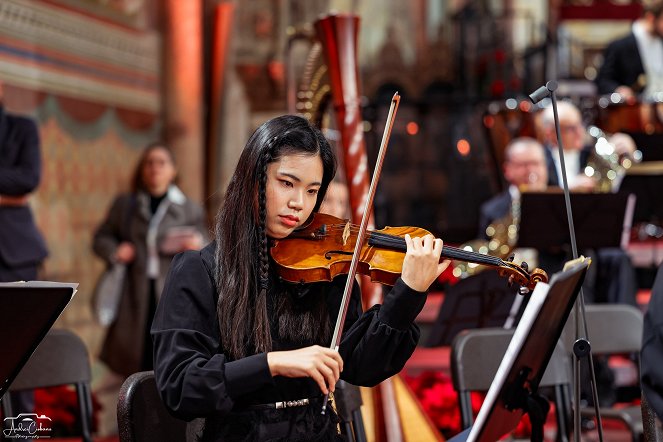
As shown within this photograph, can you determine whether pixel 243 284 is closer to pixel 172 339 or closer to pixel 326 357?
pixel 172 339

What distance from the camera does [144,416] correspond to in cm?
262

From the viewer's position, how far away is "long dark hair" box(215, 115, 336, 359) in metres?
2.46

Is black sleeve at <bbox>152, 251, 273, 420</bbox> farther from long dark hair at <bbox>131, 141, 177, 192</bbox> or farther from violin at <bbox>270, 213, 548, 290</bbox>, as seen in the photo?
long dark hair at <bbox>131, 141, 177, 192</bbox>

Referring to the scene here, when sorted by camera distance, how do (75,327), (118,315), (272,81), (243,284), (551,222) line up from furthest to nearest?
(272,81) < (75,327) < (118,315) < (551,222) < (243,284)

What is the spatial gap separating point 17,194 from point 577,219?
2.55m

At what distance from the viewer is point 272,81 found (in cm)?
902

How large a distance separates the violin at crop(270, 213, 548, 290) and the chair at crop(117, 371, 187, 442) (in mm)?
457

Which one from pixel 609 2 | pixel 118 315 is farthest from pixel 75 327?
pixel 609 2

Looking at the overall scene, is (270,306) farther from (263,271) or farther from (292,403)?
(292,403)

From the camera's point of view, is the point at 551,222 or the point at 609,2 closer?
the point at 551,222

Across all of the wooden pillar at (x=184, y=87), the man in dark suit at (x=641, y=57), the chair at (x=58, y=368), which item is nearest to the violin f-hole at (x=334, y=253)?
the chair at (x=58, y=368)

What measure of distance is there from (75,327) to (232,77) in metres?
3.33

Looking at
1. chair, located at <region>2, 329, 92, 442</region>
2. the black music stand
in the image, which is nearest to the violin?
the black music stand

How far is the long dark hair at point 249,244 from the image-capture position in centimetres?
246
